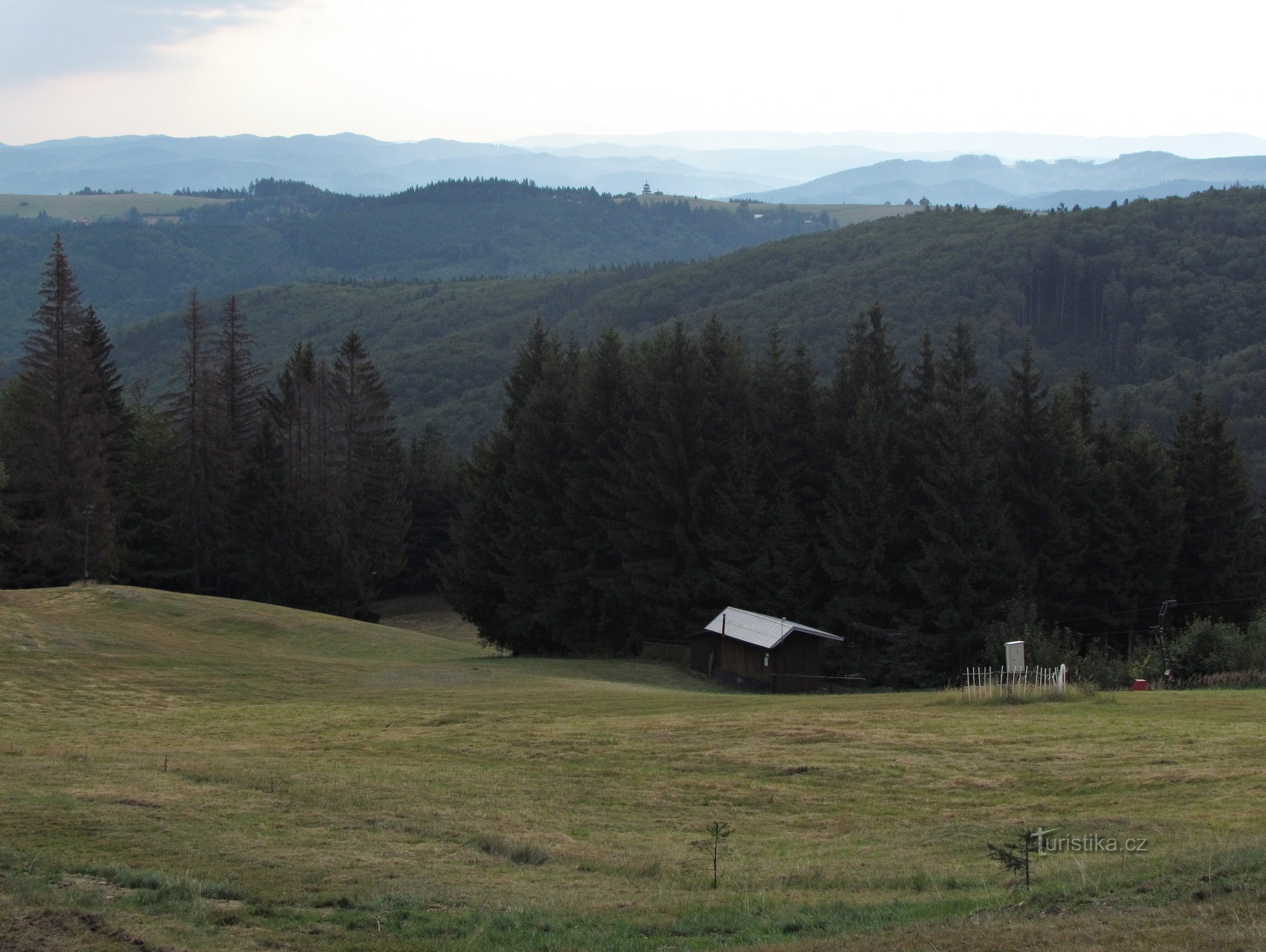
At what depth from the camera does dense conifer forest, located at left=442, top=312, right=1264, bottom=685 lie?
42250mm

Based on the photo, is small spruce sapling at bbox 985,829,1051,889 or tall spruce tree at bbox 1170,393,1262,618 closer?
small spruce sapling at bbox 985,829,1051,889

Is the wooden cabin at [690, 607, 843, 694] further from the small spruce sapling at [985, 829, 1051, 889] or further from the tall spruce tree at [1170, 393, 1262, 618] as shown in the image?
the small spruce sapling at [985, 829, 1051, 889]

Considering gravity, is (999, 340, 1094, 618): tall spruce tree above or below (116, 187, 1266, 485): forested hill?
below

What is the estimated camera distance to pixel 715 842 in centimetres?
1403

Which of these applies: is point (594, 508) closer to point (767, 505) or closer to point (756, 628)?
point (767, 505)

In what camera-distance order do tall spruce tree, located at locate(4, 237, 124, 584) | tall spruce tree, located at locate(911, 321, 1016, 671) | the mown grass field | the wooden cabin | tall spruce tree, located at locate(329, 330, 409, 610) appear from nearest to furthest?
the mown grass field, the wooden cabin, tall spruce tree, located at locate(911, 321, 1016, 671), tall spruce tree, located at locate(4, 237, 124, 584), tall spruce tree, located at locate(329, 330, 409, 610)

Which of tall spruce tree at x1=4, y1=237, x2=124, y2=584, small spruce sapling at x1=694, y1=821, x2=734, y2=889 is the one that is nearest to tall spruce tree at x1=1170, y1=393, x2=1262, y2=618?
small spruce sapling at x1=694, y1=821, x2=734, y2=889

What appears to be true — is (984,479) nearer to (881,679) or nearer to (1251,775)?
(881,679)

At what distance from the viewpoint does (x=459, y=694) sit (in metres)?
31.7

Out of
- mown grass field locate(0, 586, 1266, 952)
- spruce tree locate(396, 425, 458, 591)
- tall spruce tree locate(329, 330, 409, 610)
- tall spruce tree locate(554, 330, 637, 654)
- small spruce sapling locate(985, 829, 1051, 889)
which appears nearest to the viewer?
mown grass field locate(0, 586, 1266, 952)

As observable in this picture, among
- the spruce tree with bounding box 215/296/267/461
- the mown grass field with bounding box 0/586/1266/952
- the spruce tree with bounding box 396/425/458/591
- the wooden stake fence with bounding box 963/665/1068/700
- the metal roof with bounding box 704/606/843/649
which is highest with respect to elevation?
the spruce tree with bounding box 215/296/267/461

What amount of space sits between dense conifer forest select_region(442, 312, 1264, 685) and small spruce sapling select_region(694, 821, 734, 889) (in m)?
25.8

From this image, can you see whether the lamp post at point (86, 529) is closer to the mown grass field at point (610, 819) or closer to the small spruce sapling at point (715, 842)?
the mown grass field at point (610, 819)

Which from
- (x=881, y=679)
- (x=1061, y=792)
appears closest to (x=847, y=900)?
(x=1061, y=792)
